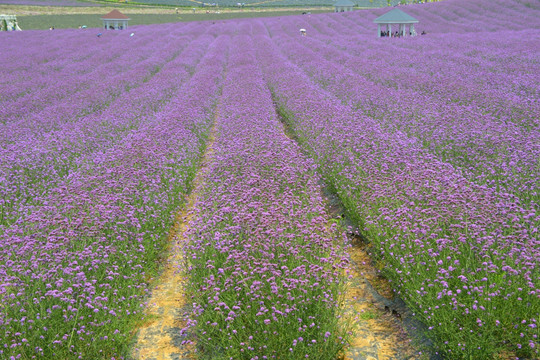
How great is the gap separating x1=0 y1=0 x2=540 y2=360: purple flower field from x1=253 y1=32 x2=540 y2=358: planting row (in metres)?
0.03

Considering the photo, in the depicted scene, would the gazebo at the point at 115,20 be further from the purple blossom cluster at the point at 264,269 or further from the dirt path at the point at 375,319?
the dirt path at the point at 375,319

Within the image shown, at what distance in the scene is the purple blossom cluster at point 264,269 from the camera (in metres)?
3.41

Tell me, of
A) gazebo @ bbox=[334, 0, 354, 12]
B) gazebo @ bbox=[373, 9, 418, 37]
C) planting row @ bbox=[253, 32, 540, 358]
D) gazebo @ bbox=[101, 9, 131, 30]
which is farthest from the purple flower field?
gazebo @ bbox=[334, 0, 354, 12]

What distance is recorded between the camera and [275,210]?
460 centimetres

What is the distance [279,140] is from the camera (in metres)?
7.25

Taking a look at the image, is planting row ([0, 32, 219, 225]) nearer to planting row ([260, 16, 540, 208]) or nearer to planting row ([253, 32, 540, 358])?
planting row ([253, 32, 540, 358])

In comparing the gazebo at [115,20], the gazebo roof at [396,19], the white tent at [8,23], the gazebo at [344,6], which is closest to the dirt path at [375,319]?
the gazebo roof at [396,19]

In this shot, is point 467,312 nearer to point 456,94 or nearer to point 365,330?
point 365,330

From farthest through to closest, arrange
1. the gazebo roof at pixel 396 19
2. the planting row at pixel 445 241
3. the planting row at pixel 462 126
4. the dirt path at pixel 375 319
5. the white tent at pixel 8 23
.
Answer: the white tent at pixel 8 23, the gazebo roof at pixel 396 19, the planting row at pixel 462 126, the dirt path at pixel 375 319, the planting row at pixel 445 241

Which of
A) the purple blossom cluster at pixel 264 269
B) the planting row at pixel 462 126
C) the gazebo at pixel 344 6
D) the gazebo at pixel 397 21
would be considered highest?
the gazebo at pixel 344 6

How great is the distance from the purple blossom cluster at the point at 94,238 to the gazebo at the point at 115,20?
38.0 metres

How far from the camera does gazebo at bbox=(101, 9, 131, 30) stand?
4353 cm

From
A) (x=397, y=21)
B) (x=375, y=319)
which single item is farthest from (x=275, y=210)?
(x=397, y=21)

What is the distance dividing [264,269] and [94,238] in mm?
2173
